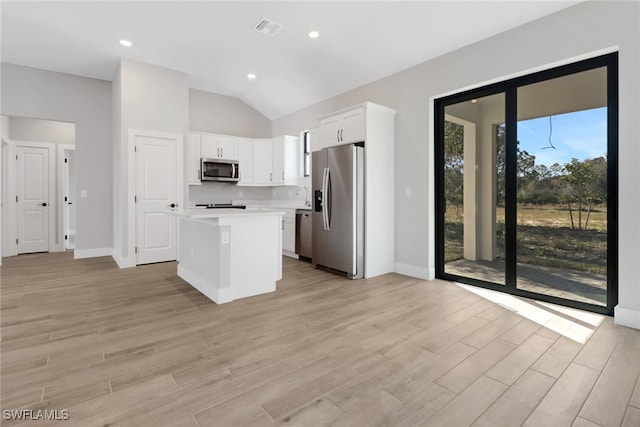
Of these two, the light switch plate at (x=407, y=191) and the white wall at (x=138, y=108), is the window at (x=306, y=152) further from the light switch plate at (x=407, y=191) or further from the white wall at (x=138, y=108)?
the light switch plate at (x=407, y=191)

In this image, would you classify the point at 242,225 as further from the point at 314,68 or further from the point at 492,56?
the point at 492,56

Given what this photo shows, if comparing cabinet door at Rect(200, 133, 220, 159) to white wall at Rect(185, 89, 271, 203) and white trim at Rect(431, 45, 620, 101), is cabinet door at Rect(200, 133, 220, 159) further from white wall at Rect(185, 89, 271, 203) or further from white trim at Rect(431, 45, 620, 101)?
white trim at Rect(431, 45, 620, 101)

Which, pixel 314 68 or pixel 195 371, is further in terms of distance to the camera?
pixel 314 68

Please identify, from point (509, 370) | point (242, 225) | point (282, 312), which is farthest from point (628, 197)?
point (242, 225)

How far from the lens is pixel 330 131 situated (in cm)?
468

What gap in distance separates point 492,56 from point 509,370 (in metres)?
3.19

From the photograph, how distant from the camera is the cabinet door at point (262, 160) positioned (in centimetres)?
663

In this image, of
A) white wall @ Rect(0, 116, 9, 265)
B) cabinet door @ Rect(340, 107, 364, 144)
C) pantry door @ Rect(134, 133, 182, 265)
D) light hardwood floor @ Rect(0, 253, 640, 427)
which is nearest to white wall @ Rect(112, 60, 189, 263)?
pantry door @ Rect(134, 133, 182, 265)

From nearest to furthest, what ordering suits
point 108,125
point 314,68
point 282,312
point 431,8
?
point 282,312
point 431,8
point 314,68
point 108,125

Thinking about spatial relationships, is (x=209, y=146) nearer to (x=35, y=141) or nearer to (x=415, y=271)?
(x=35, y=141)

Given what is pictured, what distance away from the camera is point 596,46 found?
109 inches

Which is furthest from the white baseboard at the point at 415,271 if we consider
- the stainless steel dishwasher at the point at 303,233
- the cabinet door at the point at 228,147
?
the cabinet door at the point at 228,147

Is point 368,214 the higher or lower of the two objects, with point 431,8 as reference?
lower

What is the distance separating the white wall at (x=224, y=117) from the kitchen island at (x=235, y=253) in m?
3.42
